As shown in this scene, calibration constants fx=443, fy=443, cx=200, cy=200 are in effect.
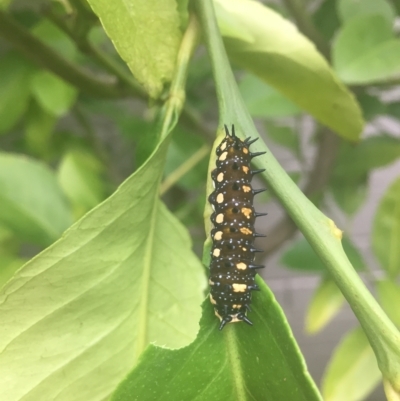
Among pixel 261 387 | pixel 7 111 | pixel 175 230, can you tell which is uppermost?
pixel 7 111

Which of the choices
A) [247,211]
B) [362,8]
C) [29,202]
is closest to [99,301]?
[247,211]

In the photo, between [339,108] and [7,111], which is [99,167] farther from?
[339,108]

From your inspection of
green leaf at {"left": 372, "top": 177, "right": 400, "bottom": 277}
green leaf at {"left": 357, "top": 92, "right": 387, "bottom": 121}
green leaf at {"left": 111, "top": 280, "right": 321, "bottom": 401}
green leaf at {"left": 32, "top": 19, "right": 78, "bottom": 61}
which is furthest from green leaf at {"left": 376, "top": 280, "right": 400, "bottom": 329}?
green leaf at {"left": 32, "top": 19, "right": 78, "bottom": 61}

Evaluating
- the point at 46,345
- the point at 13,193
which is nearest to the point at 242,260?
the point at 46,345

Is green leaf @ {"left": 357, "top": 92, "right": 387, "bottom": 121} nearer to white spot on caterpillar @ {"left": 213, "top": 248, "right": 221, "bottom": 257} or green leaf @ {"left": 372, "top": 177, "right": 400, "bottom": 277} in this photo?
green leaf @ {"left": 372, "top": 177, "right": 400, "bottom": 277}

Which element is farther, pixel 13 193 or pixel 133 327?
pixel 13 193

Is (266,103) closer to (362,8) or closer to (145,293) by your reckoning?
(362,8)
